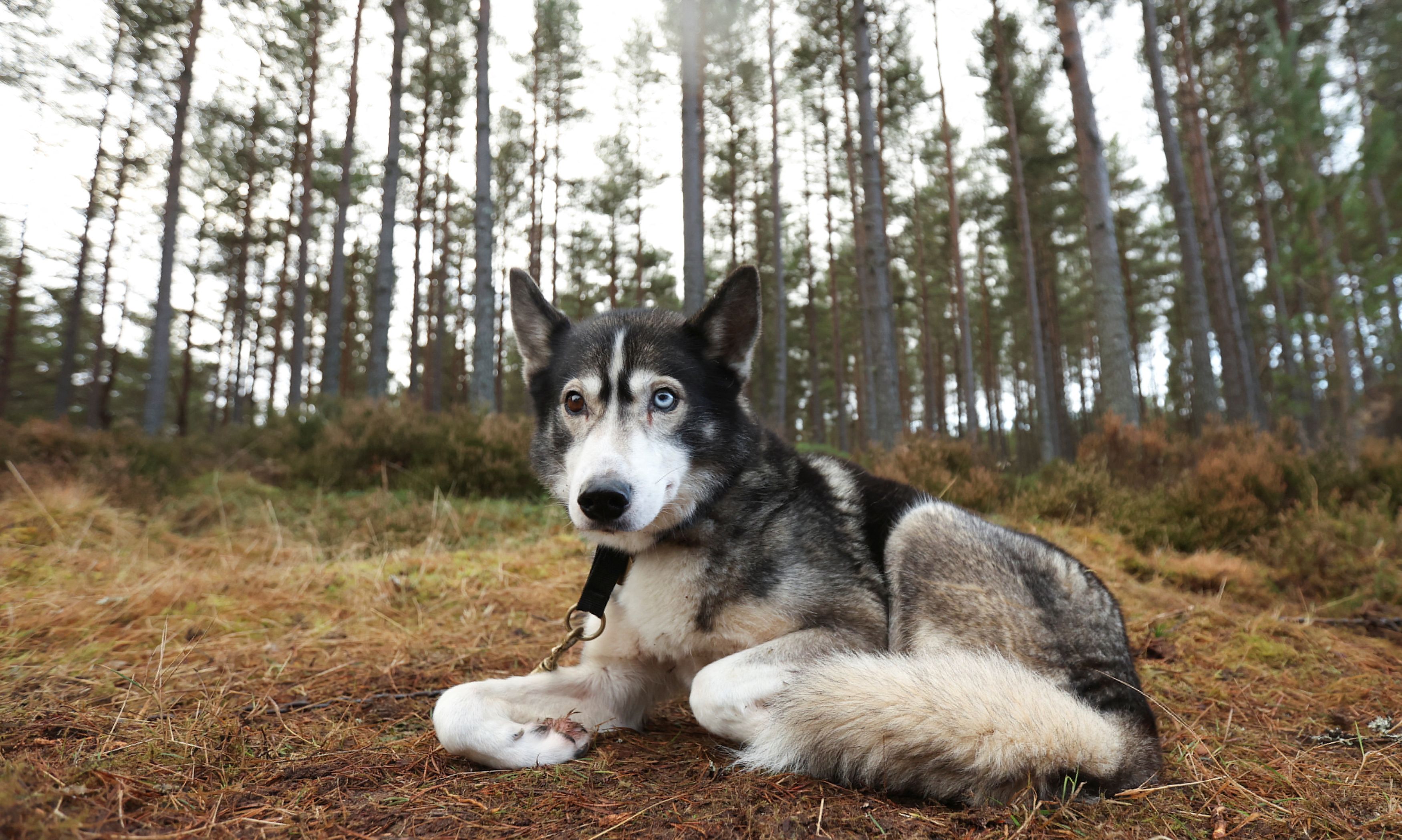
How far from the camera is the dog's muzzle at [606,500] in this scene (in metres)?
2.20

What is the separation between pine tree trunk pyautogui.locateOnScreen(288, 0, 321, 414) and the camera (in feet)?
60.6

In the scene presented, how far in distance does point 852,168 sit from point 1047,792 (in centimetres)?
2182

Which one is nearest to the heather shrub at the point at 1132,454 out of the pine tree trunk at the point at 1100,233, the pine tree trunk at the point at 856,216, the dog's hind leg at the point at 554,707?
the pine tree trunk at the point at 1100,233

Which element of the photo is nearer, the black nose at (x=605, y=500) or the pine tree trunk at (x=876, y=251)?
the black nose at (x=605, y=500)

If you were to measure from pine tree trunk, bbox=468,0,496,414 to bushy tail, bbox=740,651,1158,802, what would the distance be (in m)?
11.3

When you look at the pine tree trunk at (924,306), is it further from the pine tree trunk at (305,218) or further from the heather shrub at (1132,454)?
the pine tree trunk at (305,218)

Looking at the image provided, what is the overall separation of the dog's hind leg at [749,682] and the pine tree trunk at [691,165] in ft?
39.0

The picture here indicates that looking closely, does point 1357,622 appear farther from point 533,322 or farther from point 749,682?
point 533,322

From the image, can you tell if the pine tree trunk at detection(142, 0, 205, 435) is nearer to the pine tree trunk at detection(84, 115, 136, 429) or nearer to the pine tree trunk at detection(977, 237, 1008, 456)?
the pine tree trunk at detection(84, 115, 136, 429)

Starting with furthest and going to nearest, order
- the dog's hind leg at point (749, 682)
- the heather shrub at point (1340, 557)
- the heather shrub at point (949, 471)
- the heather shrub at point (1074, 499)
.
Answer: the heather shrub at point (949, 471)
the heather shrub at point (1074, 499)
the heather shrub at point (1340, 557)
the dog's hind leg at point (749, 682)

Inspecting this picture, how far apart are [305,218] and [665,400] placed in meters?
20.9

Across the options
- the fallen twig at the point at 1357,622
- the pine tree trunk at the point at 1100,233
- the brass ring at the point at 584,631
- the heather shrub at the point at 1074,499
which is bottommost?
the fallen twig at the point at 1357,622

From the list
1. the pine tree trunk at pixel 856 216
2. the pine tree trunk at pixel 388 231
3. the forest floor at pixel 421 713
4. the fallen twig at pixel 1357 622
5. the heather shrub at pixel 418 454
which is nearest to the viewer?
the forest floor at pixel 421 713

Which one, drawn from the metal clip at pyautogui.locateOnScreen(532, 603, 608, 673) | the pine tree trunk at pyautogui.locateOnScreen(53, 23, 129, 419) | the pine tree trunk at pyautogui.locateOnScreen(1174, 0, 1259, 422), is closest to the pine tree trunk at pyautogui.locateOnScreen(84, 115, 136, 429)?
the pine tree trunk at pyautogui.locateOnScreen(53, 23, 129, 419)
